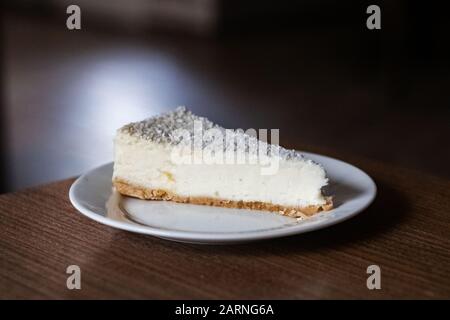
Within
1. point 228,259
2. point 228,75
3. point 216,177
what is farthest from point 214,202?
point 228,75

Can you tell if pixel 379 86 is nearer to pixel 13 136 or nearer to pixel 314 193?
pixel 13 136

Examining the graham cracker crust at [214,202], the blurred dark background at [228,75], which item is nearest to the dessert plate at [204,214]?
the graham cracker crust at [214,202]

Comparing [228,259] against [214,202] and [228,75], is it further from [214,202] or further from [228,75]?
[228,75]

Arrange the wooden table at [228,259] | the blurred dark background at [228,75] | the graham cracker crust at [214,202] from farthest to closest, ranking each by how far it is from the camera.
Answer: the blurred dark background at [228,75] → the graham cracker crust at [214,202] → the wooden table at [228,259]

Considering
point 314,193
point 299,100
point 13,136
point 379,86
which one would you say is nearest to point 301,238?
point 314,193

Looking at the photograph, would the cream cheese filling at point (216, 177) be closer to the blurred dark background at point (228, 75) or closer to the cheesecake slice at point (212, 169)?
the cheesecake slice at point (212, 169)

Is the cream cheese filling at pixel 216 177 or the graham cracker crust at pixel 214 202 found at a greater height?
the cream cheese filling at pixel 216 177

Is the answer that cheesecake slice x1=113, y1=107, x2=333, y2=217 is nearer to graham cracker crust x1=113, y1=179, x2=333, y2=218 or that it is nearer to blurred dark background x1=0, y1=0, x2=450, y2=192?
graham cracker crust x1=113, y1=179, x2=333, y2=218
